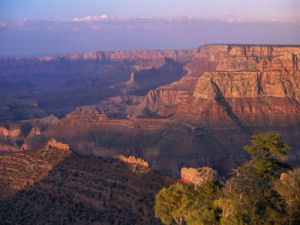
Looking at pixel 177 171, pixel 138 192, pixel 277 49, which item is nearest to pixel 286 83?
pixel 177 171

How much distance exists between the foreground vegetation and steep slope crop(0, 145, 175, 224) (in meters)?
9.75

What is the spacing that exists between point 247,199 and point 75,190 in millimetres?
27143

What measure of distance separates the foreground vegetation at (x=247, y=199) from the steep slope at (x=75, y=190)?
384 inches

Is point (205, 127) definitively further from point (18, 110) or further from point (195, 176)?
point (18, 110)

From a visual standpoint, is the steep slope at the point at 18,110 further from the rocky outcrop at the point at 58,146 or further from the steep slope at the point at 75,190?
the steep slope at the point at 75,190

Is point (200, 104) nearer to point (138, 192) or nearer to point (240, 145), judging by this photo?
point (240, 145)

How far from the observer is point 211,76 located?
124 m

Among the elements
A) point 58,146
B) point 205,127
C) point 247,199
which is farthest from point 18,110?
point 247,199

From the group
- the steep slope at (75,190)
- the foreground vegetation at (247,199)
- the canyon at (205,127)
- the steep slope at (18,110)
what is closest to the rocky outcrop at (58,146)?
the steep slope at (75,190)

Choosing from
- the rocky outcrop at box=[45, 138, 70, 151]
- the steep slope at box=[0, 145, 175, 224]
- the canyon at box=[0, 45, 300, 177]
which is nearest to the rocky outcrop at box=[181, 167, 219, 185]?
the steep slope at box=[0, 145, 175, 224]

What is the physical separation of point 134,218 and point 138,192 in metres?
4.03

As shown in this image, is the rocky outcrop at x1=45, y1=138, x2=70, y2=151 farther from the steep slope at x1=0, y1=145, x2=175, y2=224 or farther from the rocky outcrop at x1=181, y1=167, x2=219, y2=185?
the rocky outcrop at x1=181, y1=167, x2=219, y2=185

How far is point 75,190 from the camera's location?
4728cm

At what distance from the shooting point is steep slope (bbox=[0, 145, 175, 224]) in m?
42.5
